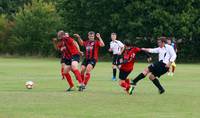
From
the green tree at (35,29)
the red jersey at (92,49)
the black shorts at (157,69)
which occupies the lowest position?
the green tree at (35,29)

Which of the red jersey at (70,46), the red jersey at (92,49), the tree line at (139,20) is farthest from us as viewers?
the tree line at (139,20)

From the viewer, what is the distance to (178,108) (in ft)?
47.7

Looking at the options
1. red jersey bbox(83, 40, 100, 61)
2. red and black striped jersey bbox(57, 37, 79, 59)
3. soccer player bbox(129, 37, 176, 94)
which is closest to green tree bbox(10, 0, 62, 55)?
red jersey bbox(83, 40, 100, 61)

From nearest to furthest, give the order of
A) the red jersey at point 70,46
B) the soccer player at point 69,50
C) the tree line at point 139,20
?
the soccer player at point 69,50
the red jersey at point 70,46
the tree line at point 139,20

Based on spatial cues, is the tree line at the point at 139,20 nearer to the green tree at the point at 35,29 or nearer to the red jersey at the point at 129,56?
the green tree at the point at 35,29

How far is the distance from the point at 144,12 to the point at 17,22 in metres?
23.4

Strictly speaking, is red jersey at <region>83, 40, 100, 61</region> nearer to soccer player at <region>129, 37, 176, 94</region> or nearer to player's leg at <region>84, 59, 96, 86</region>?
player's leg at <region>84, 59, 96, 86</region>

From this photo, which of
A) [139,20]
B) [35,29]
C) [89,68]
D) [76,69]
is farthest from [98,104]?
[35,29]

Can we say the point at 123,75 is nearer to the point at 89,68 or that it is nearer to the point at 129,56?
the point at 129,56

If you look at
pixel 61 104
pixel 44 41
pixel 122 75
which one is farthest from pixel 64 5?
pixel 61 104

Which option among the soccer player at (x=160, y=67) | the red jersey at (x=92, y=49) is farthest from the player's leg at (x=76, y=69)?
the soccer player at (x=160, y=67)

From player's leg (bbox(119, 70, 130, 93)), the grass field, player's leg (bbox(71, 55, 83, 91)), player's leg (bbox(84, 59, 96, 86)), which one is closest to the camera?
the grass field

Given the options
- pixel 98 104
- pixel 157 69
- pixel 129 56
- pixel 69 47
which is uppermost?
pixel 69 47

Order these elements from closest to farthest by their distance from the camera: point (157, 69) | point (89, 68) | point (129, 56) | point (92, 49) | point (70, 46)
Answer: point (157, 69) < point (129, 56) < point (70, 46) < point (89, 68) < point (92, 49)
